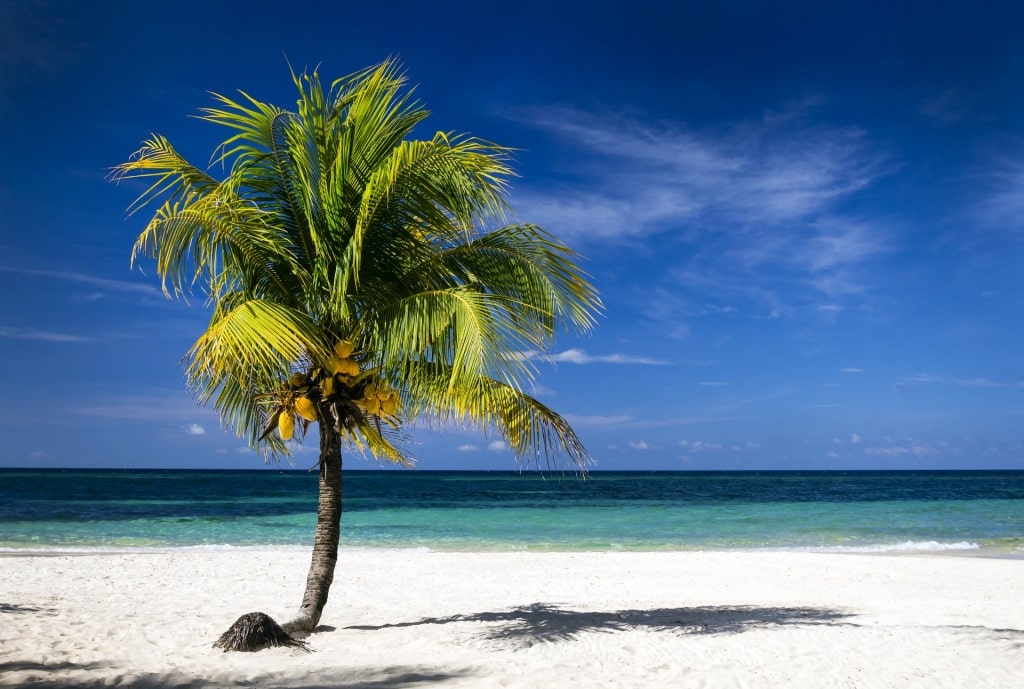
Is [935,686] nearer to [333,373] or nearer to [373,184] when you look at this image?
[333,373]

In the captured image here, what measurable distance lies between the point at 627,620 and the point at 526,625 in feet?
3.74

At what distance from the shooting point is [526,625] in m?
8.37

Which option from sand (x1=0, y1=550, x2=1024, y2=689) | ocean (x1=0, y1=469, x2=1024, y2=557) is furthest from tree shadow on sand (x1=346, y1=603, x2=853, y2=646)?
ocean (x1=0, y1=469, x2=1024, y2=557)

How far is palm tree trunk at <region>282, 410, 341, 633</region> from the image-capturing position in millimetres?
7434

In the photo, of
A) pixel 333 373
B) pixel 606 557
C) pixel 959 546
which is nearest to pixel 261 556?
pixel 606 557

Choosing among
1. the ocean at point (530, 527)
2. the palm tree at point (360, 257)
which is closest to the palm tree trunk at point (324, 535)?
the palm tree at point (360, 257)

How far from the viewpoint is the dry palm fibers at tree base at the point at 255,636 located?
693cm

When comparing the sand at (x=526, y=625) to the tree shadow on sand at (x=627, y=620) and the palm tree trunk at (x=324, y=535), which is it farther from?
the palm tree trunk at (x=324, y=535)

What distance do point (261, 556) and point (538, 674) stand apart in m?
11.4

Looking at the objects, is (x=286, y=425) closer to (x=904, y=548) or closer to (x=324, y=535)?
(x=324, y=535)

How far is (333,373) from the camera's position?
6.89 meters

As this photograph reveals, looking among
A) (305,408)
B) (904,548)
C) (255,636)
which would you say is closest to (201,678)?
(255,636)

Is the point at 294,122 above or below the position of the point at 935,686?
above

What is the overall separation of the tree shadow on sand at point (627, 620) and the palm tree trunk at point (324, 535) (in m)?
0.77
